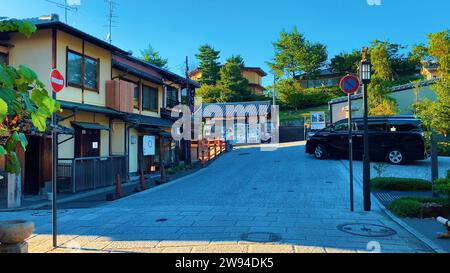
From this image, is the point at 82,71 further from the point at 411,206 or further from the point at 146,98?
the point at 411,206

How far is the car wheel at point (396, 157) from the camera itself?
1611cm

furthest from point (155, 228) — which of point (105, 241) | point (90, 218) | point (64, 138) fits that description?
point (64, 138)

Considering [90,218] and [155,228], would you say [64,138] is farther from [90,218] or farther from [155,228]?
[155,228]

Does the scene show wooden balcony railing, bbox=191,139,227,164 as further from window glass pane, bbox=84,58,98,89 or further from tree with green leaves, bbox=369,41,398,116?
tree with green leaves, bbox=369,41,398,116

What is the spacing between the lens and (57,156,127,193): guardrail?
42.7 feet

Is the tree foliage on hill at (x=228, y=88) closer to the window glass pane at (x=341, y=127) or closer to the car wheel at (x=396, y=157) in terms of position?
the window glass pane at (x=341, y=127)

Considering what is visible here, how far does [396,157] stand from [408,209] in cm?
894

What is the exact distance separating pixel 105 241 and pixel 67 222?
2.19 metres

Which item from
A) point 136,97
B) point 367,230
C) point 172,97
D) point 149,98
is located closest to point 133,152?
point 136,97

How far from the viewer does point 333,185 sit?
12.3m

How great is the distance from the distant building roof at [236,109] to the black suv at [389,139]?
22.8 m

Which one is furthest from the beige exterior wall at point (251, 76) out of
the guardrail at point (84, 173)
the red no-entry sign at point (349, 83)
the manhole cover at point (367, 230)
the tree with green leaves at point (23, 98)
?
A: the tree with green leaves at point (23, 98)

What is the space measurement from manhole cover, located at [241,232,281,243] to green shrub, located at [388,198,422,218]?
3349 millimetres

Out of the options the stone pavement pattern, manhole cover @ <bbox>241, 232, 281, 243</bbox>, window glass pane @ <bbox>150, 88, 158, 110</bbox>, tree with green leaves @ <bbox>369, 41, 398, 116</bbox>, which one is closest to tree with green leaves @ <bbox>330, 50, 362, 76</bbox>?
tree with green leaves @ <bbox>369, 41, 398, 116</bbox>
